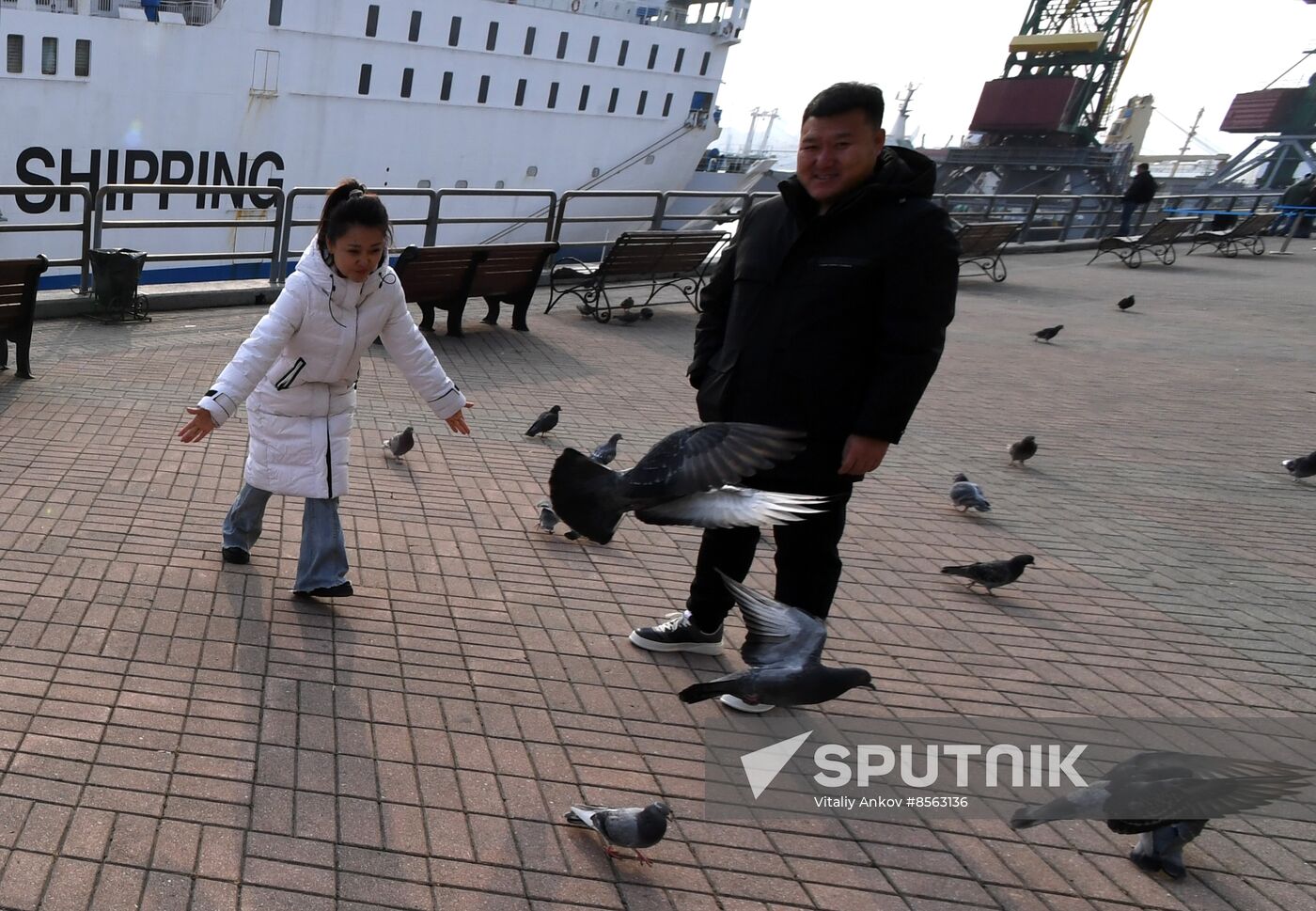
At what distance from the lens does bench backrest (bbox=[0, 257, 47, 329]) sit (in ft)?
20.8

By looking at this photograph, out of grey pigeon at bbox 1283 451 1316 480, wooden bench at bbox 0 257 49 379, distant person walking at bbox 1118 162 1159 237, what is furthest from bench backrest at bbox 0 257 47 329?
distant person walking at bbox 1118 162 1159 237

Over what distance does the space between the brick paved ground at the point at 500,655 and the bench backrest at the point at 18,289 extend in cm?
46

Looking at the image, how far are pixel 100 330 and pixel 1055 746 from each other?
7826mm

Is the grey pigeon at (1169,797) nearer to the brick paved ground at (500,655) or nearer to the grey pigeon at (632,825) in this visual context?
the brick paved ground at (500,655)

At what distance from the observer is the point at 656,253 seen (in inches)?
441

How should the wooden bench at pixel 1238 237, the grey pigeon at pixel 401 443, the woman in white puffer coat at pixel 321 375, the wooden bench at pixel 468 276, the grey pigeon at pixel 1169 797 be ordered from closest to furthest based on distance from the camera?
the grey pigeon at pixel 1169 797 → the woman in white puffer coat at pixel 321 375 → the grey pigeon at pixel 401 443 → the wooden bench at pixel 468 276 → the wooden bench at pixel 1238 237

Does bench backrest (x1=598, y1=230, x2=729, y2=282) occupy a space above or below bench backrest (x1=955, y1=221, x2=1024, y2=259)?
below

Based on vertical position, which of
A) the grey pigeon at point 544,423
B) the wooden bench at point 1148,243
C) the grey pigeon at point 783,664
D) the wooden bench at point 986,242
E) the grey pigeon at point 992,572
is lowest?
the grey pigeon at point 544,423

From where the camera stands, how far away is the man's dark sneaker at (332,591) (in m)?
4.08

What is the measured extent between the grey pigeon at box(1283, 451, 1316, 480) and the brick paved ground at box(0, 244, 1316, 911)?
19 cm

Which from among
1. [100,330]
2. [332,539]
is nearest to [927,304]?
[332,539]

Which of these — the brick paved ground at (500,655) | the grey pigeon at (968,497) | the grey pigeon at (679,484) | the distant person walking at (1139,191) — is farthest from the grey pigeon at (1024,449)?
the distant person walking at (1139,191)

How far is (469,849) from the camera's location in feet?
9.32

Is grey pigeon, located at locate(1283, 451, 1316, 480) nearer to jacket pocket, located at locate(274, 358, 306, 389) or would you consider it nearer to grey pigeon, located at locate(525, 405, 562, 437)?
grey pigeon, located at locate(525, 405, 562, 437)
